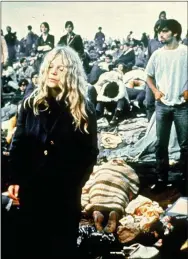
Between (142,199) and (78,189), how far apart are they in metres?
0.35

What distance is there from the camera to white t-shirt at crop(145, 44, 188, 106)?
2576 millimetres

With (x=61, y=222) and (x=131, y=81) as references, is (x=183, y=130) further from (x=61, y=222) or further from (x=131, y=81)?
(x=61, y=222)

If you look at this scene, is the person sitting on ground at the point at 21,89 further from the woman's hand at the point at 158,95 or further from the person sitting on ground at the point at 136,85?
the woman's hand at the point at 158,95

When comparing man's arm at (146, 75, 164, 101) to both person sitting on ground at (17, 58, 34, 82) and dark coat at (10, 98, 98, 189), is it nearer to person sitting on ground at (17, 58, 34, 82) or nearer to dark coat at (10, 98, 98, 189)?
dark coat at (10, 98, 98, 189)

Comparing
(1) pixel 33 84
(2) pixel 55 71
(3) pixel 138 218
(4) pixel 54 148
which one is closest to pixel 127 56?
(2) pixel 55 71

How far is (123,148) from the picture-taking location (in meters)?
2.66

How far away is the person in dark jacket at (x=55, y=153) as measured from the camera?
260 cm

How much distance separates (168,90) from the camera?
261 cm

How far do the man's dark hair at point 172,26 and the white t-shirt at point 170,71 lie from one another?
77 mm

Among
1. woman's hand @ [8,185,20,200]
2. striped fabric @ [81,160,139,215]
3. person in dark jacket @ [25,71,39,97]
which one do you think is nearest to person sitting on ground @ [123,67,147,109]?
striped fabric @ [81,160,139,215]

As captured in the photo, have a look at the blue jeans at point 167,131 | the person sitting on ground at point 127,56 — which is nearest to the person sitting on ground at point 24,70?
the person sitting on ground at point 127,56

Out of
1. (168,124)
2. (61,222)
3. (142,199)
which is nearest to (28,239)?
(61,222)

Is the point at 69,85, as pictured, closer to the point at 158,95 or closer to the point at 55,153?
the point at 55,153

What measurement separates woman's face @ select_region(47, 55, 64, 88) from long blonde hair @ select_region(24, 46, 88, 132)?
2 cm
